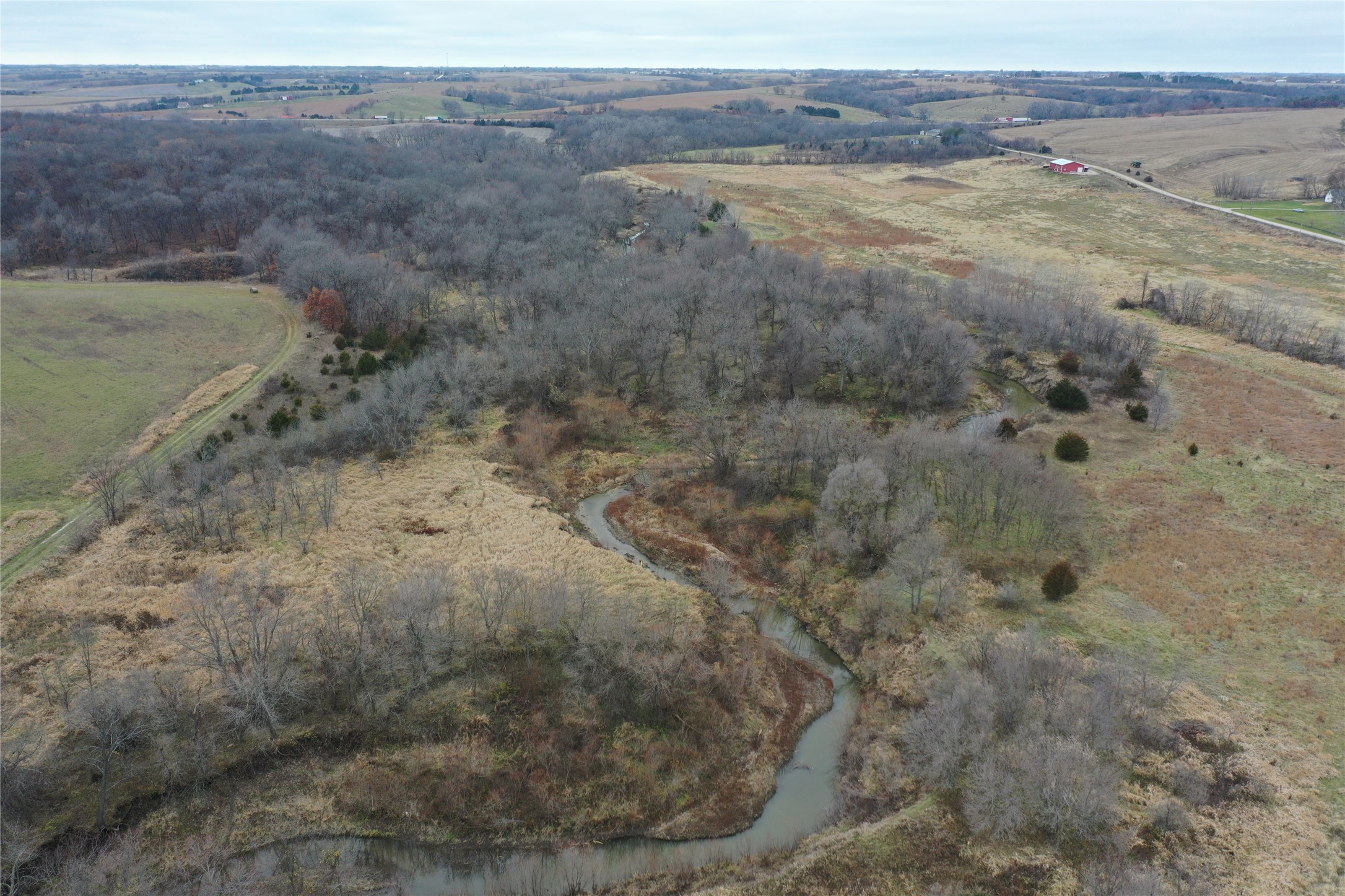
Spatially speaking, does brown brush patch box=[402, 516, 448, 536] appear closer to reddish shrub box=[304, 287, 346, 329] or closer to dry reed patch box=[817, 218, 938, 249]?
reddish shrub box=[304, 287, 346, 329]

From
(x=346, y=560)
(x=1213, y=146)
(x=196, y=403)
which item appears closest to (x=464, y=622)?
(x=346, y=560)

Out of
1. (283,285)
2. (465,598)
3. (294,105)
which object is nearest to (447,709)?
(465,598)

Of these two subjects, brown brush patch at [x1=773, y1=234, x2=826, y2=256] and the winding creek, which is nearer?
the winding creek

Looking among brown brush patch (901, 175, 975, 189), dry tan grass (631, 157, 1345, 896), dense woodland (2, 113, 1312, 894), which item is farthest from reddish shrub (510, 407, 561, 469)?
brown brush patch (901, 175, 975, 189)

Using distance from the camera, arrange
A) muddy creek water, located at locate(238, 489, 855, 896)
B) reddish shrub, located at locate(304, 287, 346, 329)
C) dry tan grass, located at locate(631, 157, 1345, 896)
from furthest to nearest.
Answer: reddish shrub, located at locate(304, 287, 346, 329)
dry tan grass, located at locate(631, 157, 1345, 896)
muddy creek water, located at locate(238, 489, 855, 896)

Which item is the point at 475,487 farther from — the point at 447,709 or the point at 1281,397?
the point at 1281,397

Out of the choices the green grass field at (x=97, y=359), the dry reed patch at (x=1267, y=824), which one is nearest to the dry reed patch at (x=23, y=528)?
the green grass field at (x=97, y=359)

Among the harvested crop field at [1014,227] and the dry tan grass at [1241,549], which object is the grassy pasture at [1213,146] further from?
the dry tan grass at [1241,549]

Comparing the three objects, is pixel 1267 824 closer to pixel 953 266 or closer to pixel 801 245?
pixel 953 266
